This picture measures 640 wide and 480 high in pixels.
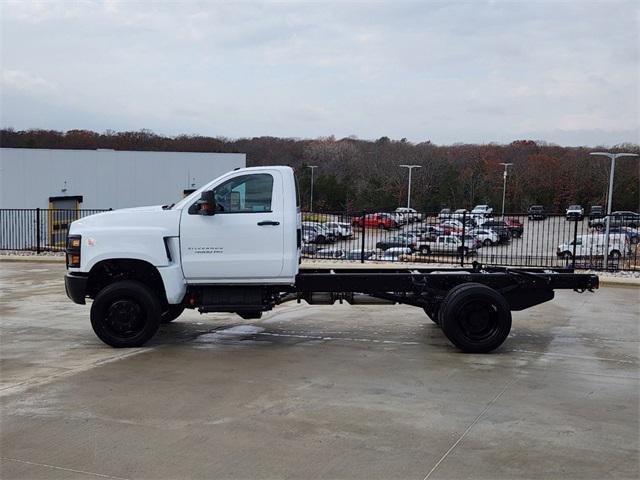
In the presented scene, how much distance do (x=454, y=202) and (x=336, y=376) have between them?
81.9 meters

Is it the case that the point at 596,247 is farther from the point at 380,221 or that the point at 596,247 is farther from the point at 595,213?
the point at 380,221

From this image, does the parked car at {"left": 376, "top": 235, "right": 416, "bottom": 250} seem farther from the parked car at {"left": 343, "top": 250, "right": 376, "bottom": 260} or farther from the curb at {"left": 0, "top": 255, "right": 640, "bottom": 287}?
the curb at {"left": 0, "top": 255, "right": 640, "bottom": 287}

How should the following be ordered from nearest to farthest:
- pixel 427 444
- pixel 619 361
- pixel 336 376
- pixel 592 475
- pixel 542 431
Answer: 1. pixel 592 475
2. pixel 427 444
3. pixel 542 431
4. pixel 336 376
5. pixel 619 361

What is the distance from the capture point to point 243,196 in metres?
8.84

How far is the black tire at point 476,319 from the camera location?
28.2 ft

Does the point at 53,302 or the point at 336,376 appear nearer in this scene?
the point at 336,376

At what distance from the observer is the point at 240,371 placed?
306 inches

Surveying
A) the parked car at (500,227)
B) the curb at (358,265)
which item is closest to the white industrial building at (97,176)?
the curb at (358,265)

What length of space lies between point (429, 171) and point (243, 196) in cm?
9067

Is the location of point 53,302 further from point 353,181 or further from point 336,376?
point 353,181

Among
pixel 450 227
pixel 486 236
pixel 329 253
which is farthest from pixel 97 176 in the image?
pixel 486 236

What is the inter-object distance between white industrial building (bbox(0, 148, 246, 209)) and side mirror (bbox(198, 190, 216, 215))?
40.8 meters

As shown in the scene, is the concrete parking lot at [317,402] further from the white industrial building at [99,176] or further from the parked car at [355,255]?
the white industrial building at [99,176]

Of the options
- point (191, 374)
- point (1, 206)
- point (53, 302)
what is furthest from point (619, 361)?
point (1, 206)
